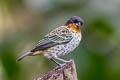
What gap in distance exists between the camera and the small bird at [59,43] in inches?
229

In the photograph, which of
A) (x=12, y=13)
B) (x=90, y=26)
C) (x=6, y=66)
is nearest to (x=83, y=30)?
(x=90, y=26)

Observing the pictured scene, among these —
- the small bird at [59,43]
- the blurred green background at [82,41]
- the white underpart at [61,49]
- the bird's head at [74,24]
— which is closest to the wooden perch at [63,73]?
the small bird at [59,43]

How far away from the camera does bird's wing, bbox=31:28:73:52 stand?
578 cm

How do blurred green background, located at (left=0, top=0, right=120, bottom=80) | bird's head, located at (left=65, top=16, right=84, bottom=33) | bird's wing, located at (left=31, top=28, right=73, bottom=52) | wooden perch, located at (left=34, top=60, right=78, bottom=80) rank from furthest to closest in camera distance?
blurred green background, located at (left=0, top=0, right=120, bottom=80) < bird's head, located at (left=65, top=16, right=84, bottom=33) < bird's wing, located at (left=31, top=28, right=73, bottom=52) < wooden perch, located at (left=34, top=60, right=78, bottom=80)

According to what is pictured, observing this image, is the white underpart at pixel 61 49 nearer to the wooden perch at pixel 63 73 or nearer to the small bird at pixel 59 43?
the small bird at pixel 59 43

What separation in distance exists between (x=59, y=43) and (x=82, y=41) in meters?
0.90

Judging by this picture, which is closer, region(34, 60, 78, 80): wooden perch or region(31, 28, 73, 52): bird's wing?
region(34, 60, 78, 80): wooden perch

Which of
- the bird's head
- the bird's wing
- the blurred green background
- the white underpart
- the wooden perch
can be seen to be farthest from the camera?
the blurred green background

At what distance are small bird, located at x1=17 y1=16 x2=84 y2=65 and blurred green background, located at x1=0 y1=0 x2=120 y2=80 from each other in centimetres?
42

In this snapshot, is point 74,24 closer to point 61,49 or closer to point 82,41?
point 61,49

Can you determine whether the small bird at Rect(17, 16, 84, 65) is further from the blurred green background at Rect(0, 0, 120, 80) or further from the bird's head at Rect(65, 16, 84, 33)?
the blurred green background at Rect(0, 0, 120, 80)

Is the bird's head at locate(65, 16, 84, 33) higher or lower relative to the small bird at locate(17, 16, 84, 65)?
higher

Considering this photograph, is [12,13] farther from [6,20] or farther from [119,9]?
[119,9]

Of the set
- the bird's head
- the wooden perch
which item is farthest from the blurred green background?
the wooden perch
